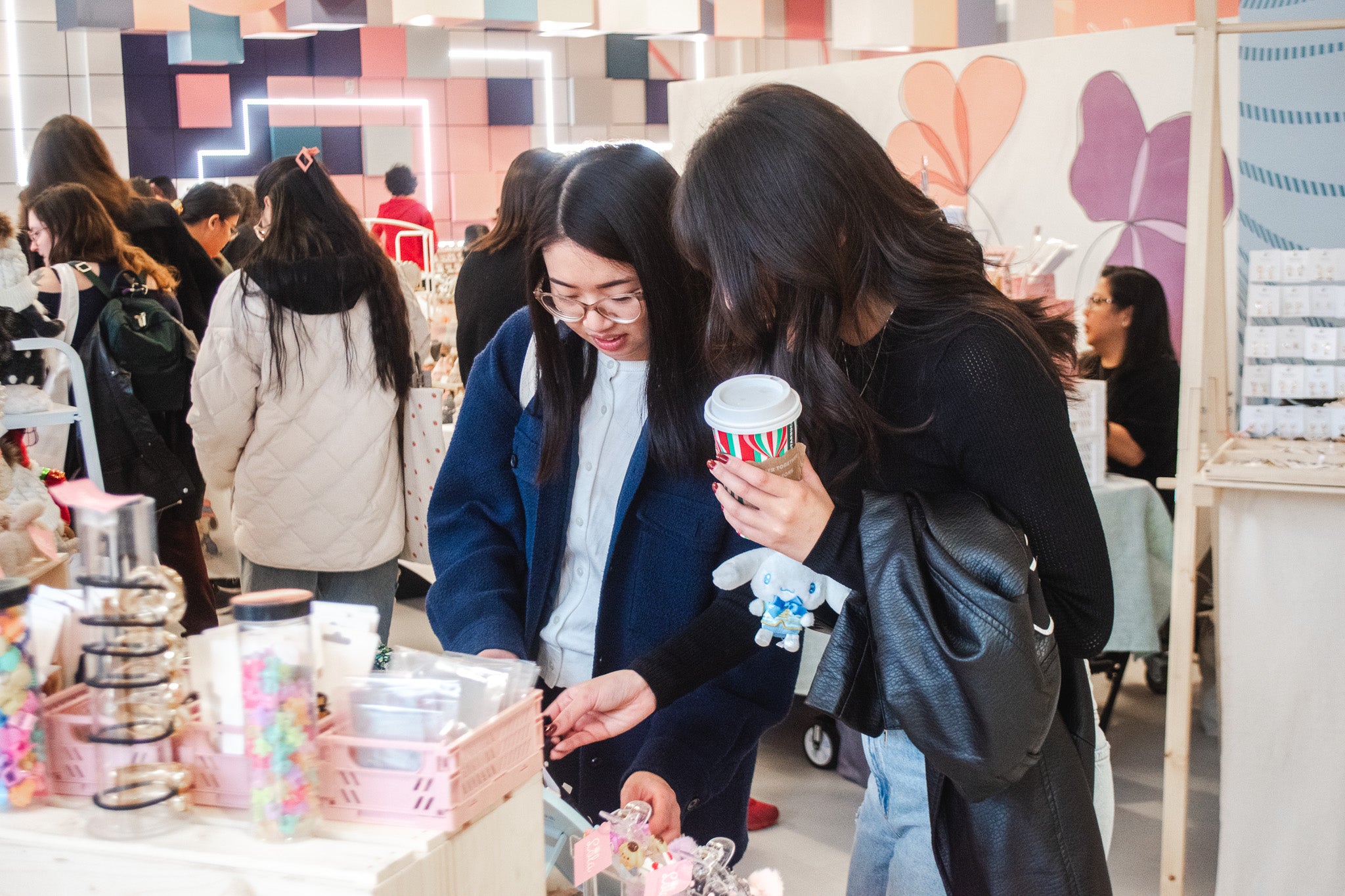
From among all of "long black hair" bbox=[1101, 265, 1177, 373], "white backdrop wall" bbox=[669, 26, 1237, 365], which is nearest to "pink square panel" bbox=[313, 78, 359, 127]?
"white backdrop wall" bbox=[669, 26, 1237, 365]

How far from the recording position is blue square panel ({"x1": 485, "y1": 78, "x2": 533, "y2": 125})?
1020cm

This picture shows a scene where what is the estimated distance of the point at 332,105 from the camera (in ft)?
32.0

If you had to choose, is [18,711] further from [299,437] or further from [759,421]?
[299,437]

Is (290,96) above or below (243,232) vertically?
above

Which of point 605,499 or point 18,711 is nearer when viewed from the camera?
point 18,711

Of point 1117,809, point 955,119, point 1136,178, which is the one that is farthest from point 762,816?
point 955,119

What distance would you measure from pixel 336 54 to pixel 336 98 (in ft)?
1.15

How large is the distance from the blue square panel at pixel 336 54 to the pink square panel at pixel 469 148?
37.6 inches

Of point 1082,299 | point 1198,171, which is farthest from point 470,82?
point 1198,171

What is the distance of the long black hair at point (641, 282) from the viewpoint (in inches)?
59.0

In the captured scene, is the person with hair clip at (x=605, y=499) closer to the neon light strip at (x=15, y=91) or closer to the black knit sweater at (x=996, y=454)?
the black knit sweater at (x=996, y=454)

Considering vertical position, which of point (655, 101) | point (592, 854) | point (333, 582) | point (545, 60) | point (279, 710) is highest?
point (545, 60)

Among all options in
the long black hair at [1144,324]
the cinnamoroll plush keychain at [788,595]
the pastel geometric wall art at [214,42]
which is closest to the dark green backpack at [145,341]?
the cinnamoroll plush keychain at [788,595]

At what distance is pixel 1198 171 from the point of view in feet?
8.52
